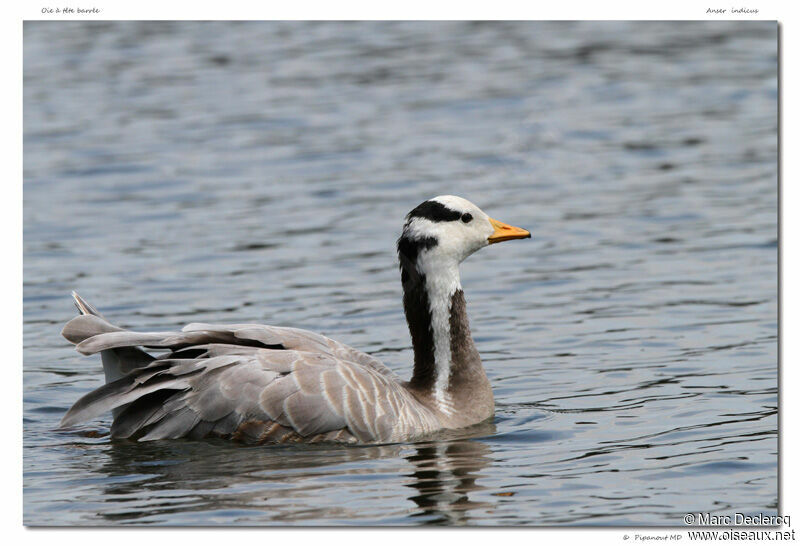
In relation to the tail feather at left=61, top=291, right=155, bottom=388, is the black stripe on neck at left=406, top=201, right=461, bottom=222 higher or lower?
higher

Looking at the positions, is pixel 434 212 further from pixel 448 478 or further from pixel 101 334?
pixel 101 334

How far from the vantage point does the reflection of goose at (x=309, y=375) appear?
35.2 ft

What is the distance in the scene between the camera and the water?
32.7 feet

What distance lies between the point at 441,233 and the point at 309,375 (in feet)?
5.82

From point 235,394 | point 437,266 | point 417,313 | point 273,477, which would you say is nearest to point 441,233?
point 437,266

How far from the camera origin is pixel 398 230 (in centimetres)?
1770

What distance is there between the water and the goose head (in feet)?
5.18

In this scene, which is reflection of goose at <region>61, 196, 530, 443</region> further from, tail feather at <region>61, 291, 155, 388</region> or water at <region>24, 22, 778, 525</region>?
water at <region>24, 22, 778, 525</region>

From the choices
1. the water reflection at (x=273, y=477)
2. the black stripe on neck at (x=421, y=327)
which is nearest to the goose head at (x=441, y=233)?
the black stripe on neck at (x=421, y=327)

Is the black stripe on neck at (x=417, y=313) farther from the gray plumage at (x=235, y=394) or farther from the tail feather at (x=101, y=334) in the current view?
the tail feather at (x=101, y=334)

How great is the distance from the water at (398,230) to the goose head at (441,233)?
1.58 metres

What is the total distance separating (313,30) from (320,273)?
14652 millimetres

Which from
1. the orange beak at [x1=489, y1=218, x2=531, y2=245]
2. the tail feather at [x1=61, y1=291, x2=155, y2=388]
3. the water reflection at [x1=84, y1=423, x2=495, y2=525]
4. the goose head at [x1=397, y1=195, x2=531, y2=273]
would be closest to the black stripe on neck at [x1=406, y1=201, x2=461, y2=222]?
the goose head at [x1=397, y1=195, x2=531, y2=273]

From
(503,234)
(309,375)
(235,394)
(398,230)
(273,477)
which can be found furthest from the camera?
(398,230)
